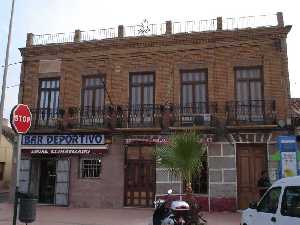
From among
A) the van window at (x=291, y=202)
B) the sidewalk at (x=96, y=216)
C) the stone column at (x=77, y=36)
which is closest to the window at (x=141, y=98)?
the stone column at (x=77, y=36)

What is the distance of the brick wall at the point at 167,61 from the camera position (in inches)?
744

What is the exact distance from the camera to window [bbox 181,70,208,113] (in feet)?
63.3

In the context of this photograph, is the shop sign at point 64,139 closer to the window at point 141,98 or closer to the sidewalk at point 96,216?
the window at point 141,98

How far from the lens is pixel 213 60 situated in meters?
19.5

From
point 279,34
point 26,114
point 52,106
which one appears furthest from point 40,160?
point 279,34

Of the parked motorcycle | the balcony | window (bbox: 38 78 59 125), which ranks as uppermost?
window (bbox: 38 78 59 125)

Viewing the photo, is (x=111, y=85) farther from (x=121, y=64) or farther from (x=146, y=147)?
(x=146, y=147)

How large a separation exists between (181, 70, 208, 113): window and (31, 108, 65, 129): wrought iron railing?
6444 millimetres

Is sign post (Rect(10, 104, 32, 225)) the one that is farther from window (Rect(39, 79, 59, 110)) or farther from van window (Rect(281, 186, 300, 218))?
window (Rect(39, 79, 59, 110))

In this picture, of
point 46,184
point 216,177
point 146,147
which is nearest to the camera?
point 216,177

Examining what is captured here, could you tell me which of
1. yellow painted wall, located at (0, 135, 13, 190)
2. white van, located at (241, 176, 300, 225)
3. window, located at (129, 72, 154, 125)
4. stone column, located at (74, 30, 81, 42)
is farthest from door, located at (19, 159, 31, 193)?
white van, located at (241, 176, 300, 225)

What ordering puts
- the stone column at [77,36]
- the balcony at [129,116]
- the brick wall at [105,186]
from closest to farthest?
the balcony at [129,116] → the brick wall at [105,186] → the stone column at [77,36]

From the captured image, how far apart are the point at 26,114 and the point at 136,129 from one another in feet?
30.9

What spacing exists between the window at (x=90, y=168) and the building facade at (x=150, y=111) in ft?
0.16
